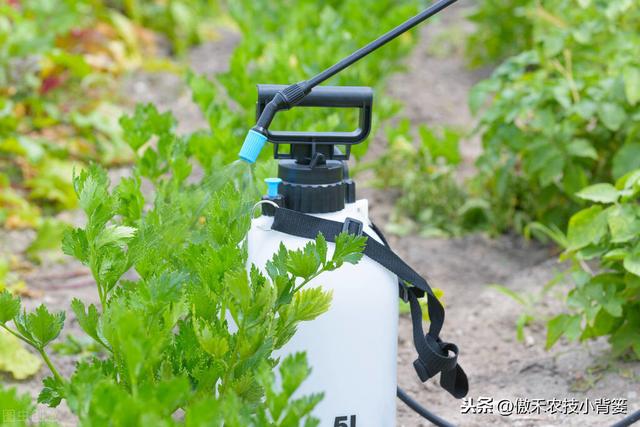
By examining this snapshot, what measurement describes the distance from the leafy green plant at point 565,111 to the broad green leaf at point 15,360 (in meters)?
1.85

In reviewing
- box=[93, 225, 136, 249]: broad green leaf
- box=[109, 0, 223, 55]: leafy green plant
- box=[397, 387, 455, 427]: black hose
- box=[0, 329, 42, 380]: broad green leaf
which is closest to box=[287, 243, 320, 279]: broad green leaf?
box=[93, 225, 136, 249]: broad green leaf

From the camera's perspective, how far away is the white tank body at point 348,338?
1762 mm

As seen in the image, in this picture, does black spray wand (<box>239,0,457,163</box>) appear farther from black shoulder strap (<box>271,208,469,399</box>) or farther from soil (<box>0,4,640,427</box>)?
soil (<box>0,4,640,427</box>)

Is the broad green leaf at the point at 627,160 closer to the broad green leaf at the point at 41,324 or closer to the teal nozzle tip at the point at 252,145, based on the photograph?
the teal nozzle tip at the point at 252,145

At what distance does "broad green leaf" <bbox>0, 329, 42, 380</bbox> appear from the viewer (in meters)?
2.60

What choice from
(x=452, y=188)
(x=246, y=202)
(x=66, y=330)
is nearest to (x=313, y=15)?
(x=452, y=188)

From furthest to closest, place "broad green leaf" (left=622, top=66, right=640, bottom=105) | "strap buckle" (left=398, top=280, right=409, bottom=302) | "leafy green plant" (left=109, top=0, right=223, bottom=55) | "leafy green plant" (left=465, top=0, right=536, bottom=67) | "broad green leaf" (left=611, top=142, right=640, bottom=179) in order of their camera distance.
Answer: "leafy green plant" (left=109, top=0, right=223, bottom=55)
"leafy green plant" (left=465, top=0, right=536, bottom=67)
"broad green leaf" (left=611, top=142, right=640, bottom=179)
"broad green leaf" (left=622, top=66, right=640, bottom=105)
"strap buckle" (left=398, top=280, right=409, bottom=302)

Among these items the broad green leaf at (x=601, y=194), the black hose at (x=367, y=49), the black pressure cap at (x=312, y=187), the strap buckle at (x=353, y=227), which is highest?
the black hose at (x=367, y=49)

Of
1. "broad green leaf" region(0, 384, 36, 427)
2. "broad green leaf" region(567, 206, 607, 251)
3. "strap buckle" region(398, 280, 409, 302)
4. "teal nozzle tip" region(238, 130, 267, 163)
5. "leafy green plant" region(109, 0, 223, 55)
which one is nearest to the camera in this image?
"broad green leaf" region(0, 384, 36, 427)

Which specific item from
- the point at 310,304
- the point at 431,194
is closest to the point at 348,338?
the point at 310,304

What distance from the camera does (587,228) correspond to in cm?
255

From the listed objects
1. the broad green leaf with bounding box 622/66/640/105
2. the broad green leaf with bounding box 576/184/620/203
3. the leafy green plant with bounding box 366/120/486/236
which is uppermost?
the broad green leaf with bounding box 622/66/640/105

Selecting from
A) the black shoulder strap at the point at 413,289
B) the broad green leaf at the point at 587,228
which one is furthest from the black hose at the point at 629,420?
the broad green leaf at the point at 587,228

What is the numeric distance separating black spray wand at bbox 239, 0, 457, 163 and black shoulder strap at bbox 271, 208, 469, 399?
137 millimetres
